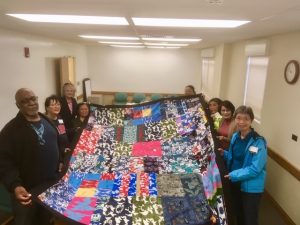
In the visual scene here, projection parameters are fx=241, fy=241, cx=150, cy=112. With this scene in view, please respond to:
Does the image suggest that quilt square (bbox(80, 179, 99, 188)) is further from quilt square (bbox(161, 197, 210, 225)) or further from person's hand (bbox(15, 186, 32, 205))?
quilt square (bbox(161, 197, 210, 225))

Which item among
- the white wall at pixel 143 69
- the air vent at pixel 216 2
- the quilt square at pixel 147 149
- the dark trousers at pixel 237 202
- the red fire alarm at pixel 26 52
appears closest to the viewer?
the air vent at pixel 216 2

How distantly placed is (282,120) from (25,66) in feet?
12.6

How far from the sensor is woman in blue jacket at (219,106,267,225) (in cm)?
212

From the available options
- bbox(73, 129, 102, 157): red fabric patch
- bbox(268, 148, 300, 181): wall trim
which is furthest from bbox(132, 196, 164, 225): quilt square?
bbox(268, 148, 300, 181): wall trim

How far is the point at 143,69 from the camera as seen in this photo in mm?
8000

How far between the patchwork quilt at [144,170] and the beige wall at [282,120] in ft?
3.11

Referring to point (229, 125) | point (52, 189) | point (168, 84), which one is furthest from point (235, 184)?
point (168, 84)

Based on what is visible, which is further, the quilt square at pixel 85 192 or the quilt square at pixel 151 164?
the quilt square at pixel 151 164

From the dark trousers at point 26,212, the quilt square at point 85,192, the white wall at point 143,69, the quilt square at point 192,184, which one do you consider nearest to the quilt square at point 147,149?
the quilt square at point 192,184

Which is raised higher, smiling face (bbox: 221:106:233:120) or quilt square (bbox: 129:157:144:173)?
smiling face (bbox: 221:106:233:120)

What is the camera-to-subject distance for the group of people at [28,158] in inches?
75.0

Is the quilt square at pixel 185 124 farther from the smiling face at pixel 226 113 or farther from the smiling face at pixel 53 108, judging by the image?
the smiling face at pixel 53 108

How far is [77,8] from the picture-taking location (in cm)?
174

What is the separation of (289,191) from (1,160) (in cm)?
293
